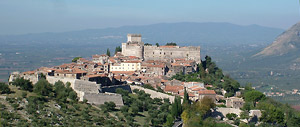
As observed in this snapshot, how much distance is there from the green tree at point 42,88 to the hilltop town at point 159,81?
1.49 metres

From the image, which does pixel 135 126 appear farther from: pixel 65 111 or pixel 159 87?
pixel 159 87

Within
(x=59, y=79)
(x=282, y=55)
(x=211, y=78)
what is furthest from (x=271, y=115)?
(x=282, y=55)

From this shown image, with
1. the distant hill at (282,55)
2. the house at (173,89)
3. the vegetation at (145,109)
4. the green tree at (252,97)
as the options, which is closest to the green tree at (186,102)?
the vegetation at (145,109)

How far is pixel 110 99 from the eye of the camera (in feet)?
124

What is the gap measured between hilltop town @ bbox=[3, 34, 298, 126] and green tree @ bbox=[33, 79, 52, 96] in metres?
1.49

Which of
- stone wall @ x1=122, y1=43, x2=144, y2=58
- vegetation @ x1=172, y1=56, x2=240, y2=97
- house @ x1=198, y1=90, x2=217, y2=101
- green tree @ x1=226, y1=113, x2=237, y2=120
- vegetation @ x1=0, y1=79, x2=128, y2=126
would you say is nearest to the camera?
vegetation @ x1=0, y1=79, x2=128, y2=126

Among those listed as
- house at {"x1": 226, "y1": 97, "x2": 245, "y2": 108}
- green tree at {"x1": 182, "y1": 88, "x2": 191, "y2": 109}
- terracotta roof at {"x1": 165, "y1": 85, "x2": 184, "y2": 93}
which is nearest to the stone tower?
terracotta roof at {"x1": 165, "y1": 85, "x2": 184, "y2": 93}

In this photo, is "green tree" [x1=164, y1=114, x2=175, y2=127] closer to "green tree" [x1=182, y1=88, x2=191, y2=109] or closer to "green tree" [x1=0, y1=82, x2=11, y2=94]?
"green tree" [x1=182, y1=88, x2=191, y2=109]

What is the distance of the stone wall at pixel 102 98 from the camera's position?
3678 centimetres

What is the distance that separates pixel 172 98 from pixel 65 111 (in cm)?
1191

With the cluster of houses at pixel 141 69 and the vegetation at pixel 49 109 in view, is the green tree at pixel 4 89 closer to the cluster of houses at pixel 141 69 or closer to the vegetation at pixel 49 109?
the vegetation at pixel 49 109

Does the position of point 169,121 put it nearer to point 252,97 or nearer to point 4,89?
point 4,89

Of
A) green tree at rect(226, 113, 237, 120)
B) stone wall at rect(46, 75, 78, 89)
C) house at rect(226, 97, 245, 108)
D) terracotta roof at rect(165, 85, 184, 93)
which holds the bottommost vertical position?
green tree at rect(226, 113, 237, 120)

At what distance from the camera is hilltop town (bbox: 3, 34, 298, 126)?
38.5m
